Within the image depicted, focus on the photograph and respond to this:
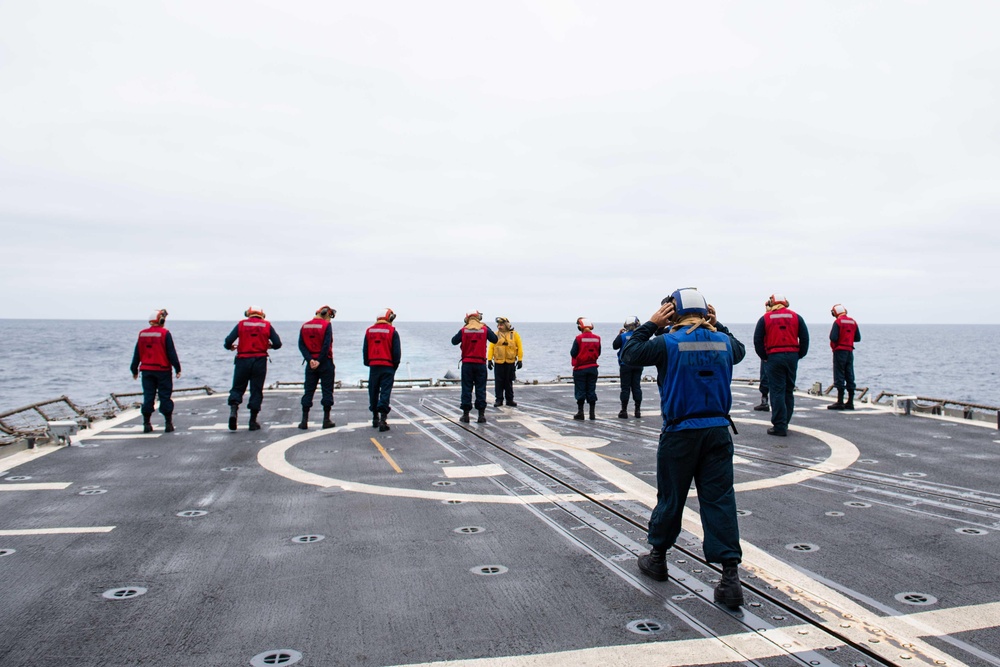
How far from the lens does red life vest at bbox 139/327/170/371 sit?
12.5 m

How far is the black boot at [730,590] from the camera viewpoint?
14.3ft

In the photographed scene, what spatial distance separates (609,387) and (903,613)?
18.5 m

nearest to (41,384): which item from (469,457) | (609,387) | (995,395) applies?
(609,387)

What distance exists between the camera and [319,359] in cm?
1329

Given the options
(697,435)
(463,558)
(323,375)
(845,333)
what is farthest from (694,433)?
(845,333)

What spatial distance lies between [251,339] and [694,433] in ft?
34.0

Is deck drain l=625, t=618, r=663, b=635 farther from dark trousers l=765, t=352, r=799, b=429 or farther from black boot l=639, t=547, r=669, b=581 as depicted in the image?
dark trousers l=765, t=352, r=799, b=429

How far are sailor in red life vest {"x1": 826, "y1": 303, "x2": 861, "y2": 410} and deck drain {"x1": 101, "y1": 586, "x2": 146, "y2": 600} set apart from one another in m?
14.4

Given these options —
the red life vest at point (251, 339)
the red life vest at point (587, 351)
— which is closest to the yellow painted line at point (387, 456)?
the red life vest at point (251, 339)

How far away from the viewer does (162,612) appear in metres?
4.39

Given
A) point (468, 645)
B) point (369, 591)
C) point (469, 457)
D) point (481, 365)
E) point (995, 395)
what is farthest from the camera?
point (995, 395)

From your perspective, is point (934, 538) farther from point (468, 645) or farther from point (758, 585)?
point (468, 645)

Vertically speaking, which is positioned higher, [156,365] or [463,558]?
[156,365]

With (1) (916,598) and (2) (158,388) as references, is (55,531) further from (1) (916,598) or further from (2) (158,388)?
(1) (916,598)
